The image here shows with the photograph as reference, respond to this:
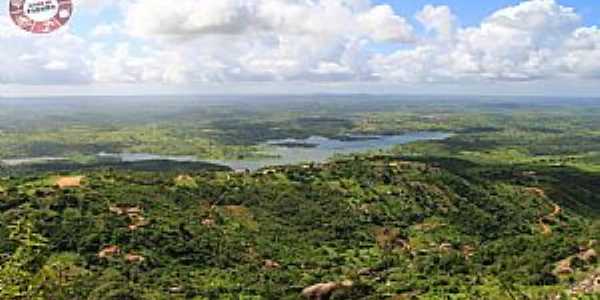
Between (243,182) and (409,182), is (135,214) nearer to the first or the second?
(243,182)

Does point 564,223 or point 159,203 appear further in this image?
point 564,223

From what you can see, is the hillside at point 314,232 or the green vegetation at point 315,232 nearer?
the green vegetation at point 315,232

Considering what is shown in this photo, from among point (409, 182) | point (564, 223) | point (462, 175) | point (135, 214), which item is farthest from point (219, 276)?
point (462, 175)

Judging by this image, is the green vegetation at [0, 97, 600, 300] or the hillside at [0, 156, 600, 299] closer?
the green vegetation at [0, 97, 600, 300]

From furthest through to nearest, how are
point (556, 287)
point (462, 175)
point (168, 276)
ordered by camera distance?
point (462, 175) → point (168, 276) → point (556, 287)

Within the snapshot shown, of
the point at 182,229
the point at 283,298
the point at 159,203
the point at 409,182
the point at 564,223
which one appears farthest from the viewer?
the point at 409,182

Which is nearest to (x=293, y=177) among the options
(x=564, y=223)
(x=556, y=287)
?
(x=564, y=223)
